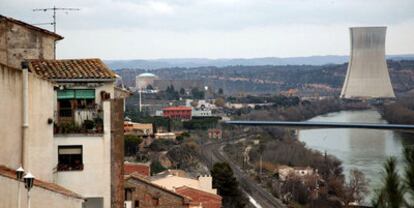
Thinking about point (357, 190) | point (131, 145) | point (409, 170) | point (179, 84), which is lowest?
point (179, 84)

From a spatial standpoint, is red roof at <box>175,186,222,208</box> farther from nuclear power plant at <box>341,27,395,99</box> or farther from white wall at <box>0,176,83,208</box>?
nuclear power plant at <box>341,27,395,99</box>

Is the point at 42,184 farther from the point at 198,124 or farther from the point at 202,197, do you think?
the point at 198,124

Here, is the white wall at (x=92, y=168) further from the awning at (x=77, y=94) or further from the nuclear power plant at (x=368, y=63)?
the nuclear power plant at (x=368, y=63)

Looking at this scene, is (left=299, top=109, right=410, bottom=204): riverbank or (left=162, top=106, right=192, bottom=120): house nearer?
(left=299, top=109, right=410, bottom=204): riverbank

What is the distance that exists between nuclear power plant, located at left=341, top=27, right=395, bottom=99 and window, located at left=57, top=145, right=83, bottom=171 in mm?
38430

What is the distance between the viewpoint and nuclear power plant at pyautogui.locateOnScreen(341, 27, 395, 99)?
4112cm

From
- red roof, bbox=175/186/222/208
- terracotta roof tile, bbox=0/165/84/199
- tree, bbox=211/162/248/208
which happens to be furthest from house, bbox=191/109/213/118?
terracotta roof tile, bbox=0/165/84/199

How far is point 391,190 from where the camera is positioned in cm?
→ 291

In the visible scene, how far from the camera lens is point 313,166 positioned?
82.6ft

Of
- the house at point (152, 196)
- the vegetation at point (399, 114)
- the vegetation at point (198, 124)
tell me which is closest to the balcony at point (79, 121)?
the house at point (152, 196)

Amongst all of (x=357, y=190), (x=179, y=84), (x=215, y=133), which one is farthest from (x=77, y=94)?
(x=179, y=84)

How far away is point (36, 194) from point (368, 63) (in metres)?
40.2

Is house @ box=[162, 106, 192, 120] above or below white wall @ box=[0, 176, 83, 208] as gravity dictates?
below

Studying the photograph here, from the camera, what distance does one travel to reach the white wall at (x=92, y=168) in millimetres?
3277
